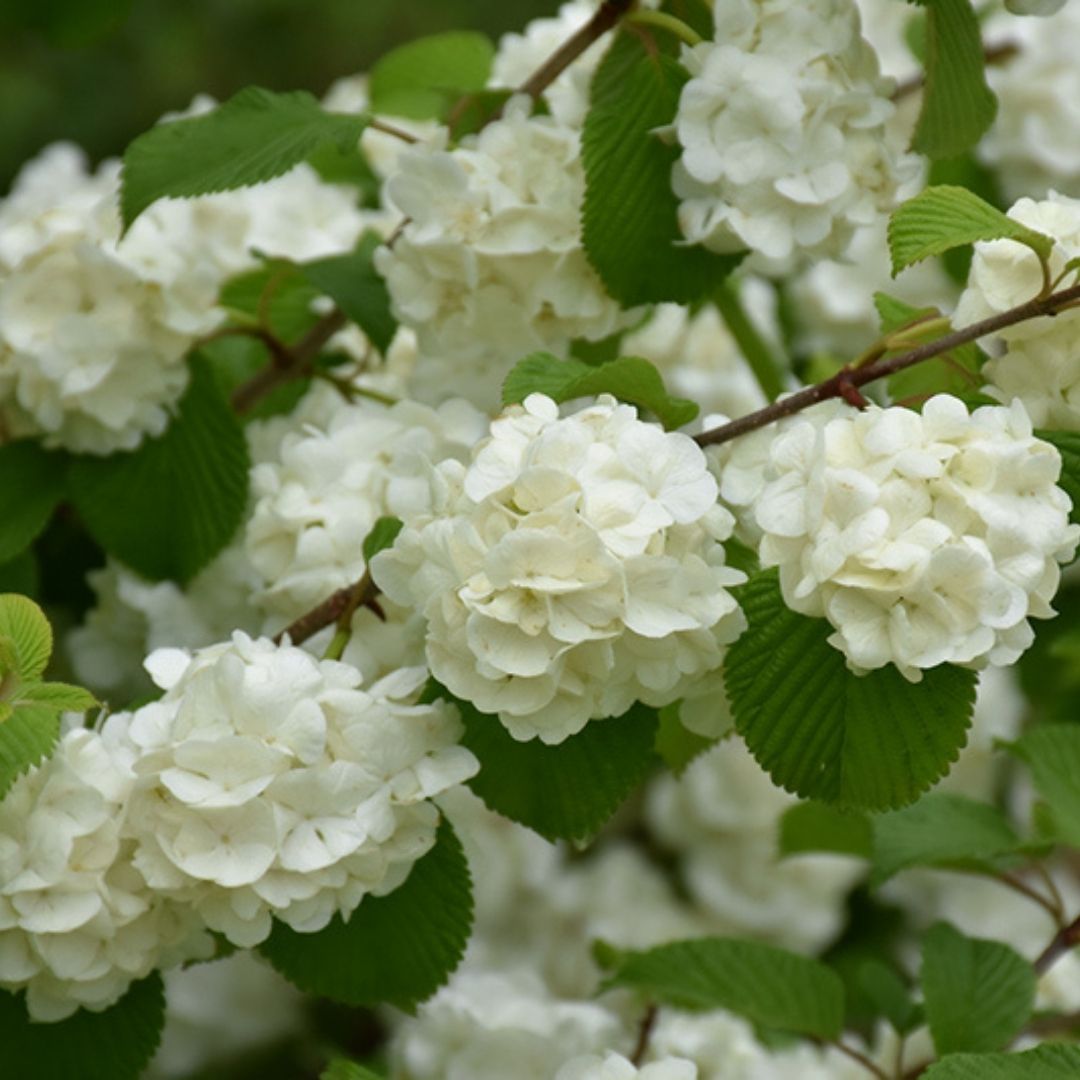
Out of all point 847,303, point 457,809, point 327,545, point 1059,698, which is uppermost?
point 327,545

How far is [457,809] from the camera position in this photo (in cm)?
109

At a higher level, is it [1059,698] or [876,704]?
[876,704]

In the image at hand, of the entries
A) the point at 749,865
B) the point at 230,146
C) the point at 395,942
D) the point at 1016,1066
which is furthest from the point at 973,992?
the point at 749,865

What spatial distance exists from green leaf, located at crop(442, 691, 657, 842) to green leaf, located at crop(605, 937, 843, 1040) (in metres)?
0.28

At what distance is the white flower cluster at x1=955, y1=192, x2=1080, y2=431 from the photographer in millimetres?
904

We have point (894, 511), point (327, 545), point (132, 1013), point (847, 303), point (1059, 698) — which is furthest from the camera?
point (847, 303)

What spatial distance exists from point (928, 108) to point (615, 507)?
1.25 feet

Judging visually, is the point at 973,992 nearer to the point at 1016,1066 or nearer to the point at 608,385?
the point at 1016,1066

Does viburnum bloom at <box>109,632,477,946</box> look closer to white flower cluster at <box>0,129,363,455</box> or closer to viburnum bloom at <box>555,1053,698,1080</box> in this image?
viburnum bloom at <box>555,1053,698,1080</box>

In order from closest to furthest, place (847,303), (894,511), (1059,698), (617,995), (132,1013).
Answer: (894,511) → (132,1013) → (617,995) → (1059,698) → (847,303)

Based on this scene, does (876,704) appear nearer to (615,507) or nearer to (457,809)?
(615,507)

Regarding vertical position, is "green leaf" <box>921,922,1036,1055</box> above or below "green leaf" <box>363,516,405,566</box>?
below

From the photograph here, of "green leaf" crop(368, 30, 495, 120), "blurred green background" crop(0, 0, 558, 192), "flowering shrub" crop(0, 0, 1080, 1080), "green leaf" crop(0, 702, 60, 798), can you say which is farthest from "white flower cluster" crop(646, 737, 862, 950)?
"blurred green background" crop(0, 0, 558, 192)

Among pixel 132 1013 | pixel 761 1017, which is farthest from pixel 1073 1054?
pixel 132 1013
